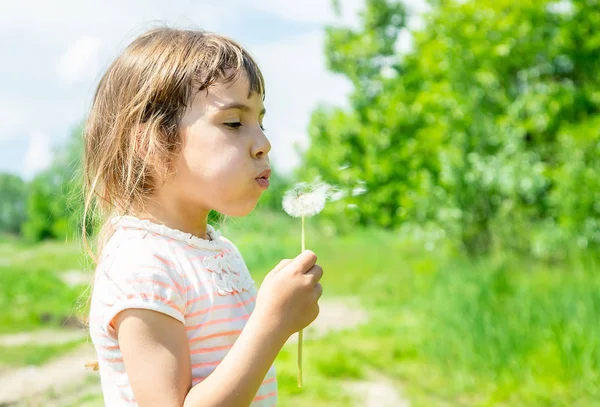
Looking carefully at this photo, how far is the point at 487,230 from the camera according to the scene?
6543mm

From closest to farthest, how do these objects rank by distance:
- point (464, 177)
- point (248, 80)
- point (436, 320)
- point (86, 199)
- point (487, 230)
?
1. point (248, 80)
2. point (86, 199)
3. point (436, 320)
4. point (487, 230)
5. point (464, 177)

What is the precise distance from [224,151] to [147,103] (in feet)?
0.64

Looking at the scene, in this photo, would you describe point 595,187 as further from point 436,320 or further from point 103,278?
point 103,278

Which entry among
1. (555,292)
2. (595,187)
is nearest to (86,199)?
(555,292)

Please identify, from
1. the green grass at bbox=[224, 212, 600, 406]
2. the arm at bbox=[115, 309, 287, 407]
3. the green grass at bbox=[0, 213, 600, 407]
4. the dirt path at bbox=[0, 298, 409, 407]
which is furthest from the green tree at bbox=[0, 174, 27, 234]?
the arm at bbox=[115, 309, 287, 407]

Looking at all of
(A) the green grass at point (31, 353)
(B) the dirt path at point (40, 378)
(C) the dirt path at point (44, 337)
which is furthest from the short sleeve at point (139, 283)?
(C) the dirt path at point (44, 337)

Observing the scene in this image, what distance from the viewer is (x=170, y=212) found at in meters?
1.38

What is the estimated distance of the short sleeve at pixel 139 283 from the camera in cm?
120

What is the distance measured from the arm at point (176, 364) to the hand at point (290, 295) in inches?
1.2

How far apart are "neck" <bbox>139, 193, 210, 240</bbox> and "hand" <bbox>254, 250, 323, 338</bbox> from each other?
0.74ft

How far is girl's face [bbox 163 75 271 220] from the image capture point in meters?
1.30

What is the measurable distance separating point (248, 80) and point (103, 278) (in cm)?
47

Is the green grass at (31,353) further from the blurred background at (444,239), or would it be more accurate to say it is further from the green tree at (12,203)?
the green tree at (12,203)

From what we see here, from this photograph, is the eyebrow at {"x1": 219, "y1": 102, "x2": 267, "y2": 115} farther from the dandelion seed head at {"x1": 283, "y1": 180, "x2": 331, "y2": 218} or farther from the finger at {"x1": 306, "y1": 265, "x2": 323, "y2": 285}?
the finger at {"x1": 306, "y1": 265, "x2": 323, "y2": 285}
